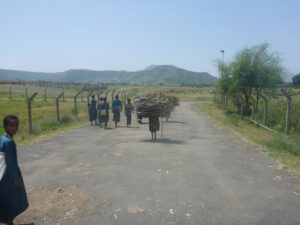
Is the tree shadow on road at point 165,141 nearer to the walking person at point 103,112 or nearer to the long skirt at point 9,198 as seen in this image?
the walking person at point 103,112

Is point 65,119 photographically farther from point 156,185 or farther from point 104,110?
point 156,185

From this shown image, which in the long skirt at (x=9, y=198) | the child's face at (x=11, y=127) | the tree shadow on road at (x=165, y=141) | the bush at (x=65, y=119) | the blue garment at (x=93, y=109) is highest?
the child's face at (x=11, y=127)

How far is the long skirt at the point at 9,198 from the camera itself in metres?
6.62

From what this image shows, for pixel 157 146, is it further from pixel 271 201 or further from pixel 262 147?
pixel 271 201

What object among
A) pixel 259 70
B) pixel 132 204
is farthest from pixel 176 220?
pixel 259 70

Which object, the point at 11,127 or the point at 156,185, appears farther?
the point at 156,185

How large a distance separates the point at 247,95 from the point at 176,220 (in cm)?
3128

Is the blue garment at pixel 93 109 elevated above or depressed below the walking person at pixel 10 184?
below

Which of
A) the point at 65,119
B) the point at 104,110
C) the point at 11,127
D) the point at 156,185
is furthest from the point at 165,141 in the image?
the point at 65,119

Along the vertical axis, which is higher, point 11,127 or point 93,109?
point 11,127

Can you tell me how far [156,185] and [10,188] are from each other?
140 inches

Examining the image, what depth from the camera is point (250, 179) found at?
10164 millimetres

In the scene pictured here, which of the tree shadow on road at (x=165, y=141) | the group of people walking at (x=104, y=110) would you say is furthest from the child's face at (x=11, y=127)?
the group of people walking at (x=104, y=110)

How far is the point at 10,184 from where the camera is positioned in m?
6.63
